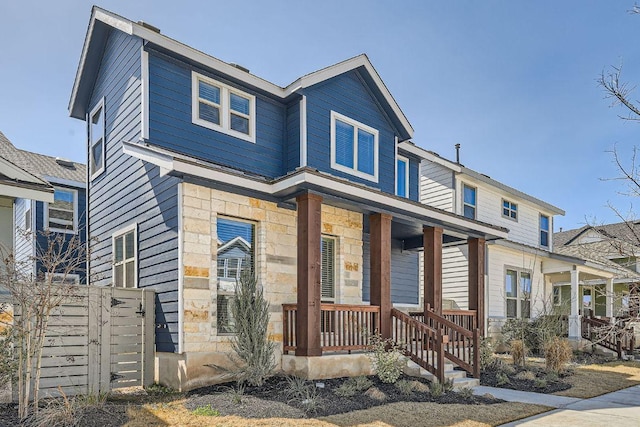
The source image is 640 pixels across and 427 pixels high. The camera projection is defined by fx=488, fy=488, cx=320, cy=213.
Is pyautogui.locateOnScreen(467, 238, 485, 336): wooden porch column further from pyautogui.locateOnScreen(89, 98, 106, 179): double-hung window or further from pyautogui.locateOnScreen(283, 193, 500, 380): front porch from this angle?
pyautogui.locateOnScreen(89, 98, 106, 179): double-hung window

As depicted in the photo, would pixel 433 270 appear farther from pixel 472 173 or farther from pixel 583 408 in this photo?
pixel 472 173

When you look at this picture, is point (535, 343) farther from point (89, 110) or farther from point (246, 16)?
point (89, 110)

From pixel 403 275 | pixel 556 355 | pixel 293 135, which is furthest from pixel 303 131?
pixel 556 355

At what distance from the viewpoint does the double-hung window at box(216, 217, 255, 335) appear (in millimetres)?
8812

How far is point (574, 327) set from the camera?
17.2 metres

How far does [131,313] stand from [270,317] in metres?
2.45

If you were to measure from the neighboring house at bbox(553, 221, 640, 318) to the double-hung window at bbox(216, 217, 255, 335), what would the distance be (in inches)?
217

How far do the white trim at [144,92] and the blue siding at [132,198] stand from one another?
30cm

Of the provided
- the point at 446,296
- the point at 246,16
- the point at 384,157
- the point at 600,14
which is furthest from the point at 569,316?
the point at 246,16

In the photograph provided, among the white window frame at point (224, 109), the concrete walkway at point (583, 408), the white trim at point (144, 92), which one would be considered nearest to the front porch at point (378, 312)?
the concrete walkway at point (583, 408)

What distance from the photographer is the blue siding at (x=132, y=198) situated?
8.52m

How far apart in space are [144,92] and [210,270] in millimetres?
3499

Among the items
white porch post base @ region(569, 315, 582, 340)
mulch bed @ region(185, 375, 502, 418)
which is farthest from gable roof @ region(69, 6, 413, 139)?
white porch post base @ region(569, 315, 582, 340)

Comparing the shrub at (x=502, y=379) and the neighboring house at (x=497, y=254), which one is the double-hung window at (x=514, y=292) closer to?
the neighboring house at (x=497, y=254)
